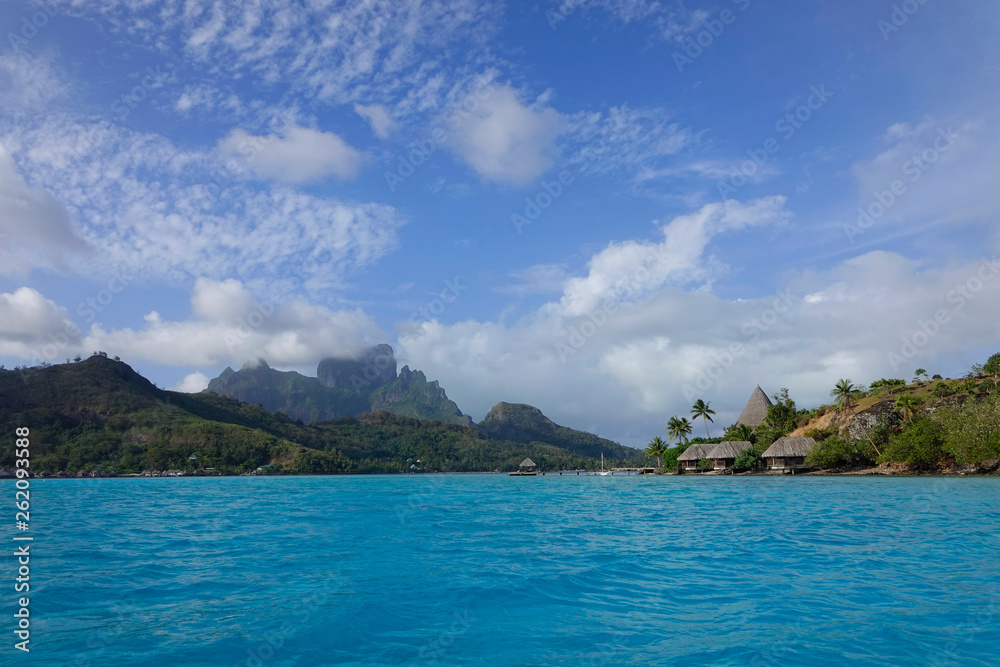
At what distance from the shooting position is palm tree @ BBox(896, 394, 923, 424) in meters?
58.6

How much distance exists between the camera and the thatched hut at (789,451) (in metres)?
66.4

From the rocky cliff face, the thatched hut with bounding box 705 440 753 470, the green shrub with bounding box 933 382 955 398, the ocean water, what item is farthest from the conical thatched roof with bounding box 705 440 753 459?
the ocean water

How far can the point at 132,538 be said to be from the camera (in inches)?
628

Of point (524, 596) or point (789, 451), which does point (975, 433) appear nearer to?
point (789, 451)

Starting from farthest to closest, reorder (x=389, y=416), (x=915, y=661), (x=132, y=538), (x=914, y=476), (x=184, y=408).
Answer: (x=389, y=416), (x=184, y=408), (x=914, y=476), (x=132, y=538), (x=915, y=661)

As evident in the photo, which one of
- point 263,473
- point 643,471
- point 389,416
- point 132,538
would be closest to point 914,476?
point 643,471

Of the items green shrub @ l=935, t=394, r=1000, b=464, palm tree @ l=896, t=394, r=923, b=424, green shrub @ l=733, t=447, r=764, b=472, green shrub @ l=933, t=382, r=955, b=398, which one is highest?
green shrub @ l=933, t=382, r=955, b=398

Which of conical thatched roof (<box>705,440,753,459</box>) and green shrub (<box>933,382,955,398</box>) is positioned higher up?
green shrub (<box>933,382,955,398</box>)

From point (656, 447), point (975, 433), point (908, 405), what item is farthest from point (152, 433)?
point (975, 433)

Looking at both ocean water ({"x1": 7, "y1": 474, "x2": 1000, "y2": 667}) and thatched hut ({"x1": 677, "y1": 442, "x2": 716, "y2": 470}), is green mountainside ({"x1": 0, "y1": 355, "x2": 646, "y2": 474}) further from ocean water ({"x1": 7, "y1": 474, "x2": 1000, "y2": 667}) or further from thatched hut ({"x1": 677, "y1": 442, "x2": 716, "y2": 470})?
ocean water ({"x1": 7, "y1": 474, "x2": 1000, "y2": 667})

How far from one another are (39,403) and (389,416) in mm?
105168

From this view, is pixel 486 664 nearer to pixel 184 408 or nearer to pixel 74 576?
pixel 74 576

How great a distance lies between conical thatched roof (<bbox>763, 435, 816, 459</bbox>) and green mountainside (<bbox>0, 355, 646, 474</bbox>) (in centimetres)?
9247

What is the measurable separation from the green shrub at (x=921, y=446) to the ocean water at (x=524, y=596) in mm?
42861
